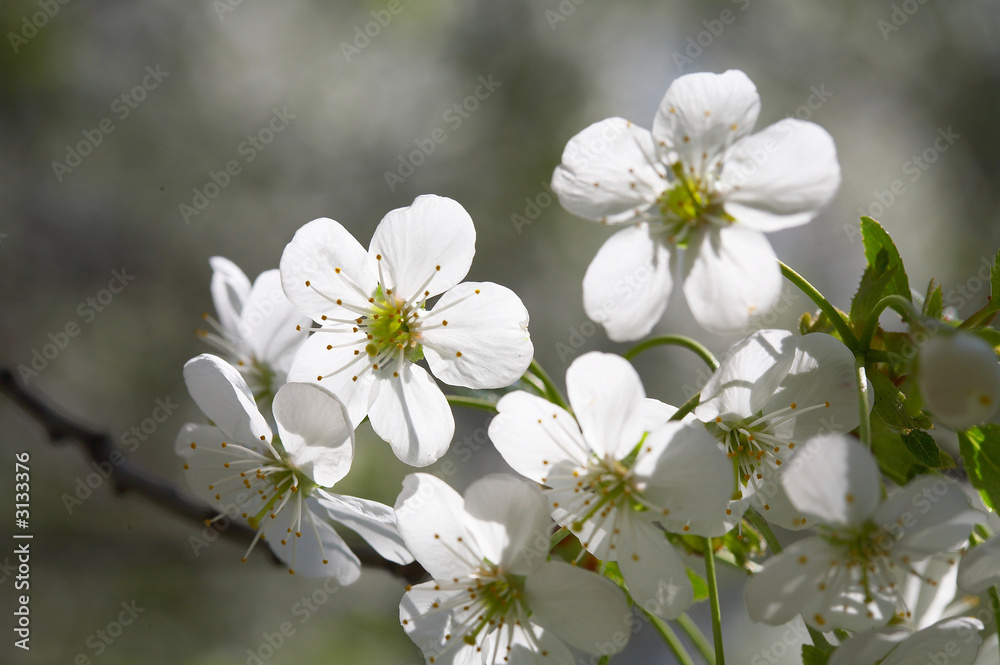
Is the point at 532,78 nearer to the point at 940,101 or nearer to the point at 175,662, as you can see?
the point at 940,101

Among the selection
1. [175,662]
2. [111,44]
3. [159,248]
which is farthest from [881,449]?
[111,44]

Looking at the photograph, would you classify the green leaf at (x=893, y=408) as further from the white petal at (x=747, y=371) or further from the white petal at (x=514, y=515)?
the white petal at (x=514, y=515)

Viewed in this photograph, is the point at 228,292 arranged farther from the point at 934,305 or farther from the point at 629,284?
the point at 934,305

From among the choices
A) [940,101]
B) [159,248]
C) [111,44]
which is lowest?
[159,248]

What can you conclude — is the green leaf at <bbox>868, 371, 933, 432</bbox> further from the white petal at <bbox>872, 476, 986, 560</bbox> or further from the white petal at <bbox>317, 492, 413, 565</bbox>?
the white petal at <bbox>317, 492, 413, 565</bbox>

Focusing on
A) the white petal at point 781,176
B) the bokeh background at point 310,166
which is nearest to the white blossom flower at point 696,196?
the white petal at point 781,176

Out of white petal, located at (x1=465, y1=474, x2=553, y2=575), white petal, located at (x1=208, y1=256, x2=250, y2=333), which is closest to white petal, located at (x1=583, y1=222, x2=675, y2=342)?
white petal, located at (x1=465, y1=474, x2=553, y2=575)
